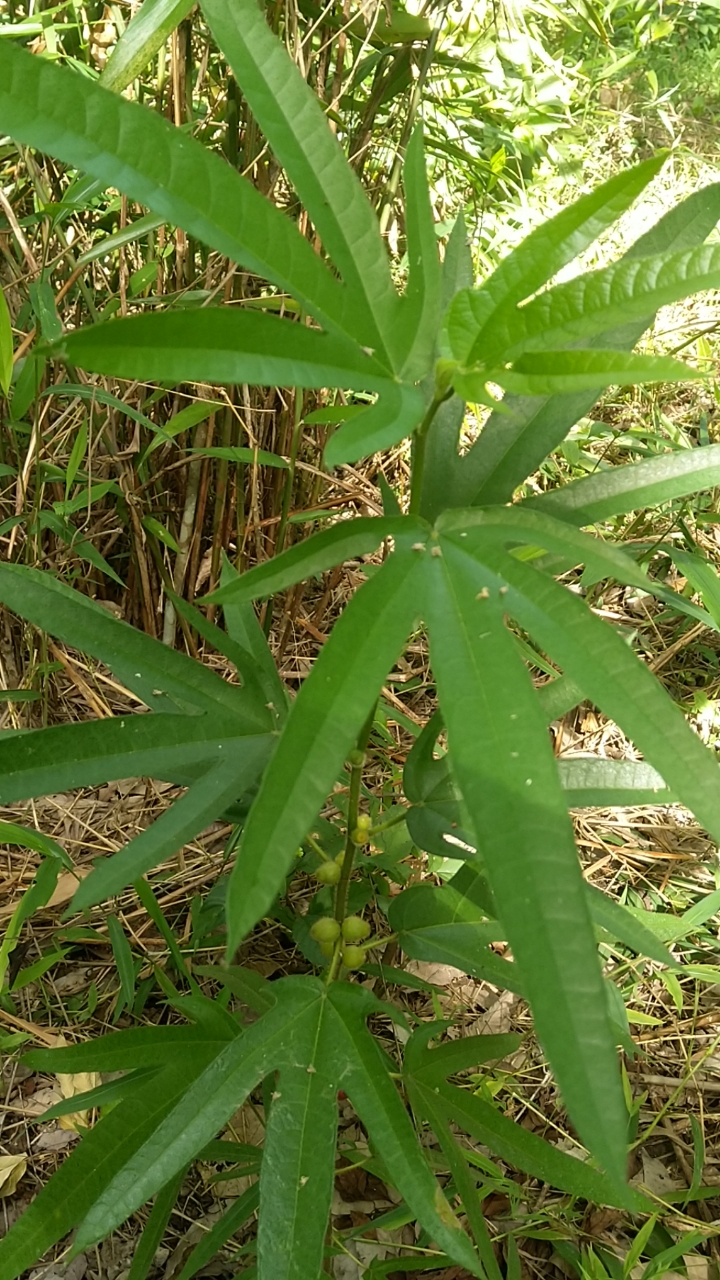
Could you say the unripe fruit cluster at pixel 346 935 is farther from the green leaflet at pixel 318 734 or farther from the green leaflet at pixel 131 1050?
the green leaflet at pixel 318 734

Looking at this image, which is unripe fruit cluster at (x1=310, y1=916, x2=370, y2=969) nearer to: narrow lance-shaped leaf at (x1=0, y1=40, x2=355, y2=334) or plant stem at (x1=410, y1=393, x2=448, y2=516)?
plant stem at (x1=410, y1=393, x2=448, y2=516)

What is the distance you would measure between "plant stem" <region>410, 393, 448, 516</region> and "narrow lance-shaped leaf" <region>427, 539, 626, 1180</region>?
0.10 metres

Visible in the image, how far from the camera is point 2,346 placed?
0.84m

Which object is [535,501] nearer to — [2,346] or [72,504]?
[2,346]

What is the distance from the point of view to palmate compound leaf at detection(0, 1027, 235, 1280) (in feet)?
2.24

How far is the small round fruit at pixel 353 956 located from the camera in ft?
2.37

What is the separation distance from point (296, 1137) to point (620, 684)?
390mm

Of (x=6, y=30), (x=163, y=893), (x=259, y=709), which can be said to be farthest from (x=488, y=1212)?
(x=6, y=30)

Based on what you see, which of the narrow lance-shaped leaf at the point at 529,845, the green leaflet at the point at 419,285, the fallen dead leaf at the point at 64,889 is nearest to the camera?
the narrow lance-shaped leaf at the point at 529,845

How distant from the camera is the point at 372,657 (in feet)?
1.53

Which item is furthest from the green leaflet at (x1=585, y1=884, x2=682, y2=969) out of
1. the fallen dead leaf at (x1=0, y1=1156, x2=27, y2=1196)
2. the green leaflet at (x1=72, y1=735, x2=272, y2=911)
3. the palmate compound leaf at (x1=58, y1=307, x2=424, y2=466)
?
the fallen dead leaf at (x1=0, y1=1156, x2=27, y2=1196)

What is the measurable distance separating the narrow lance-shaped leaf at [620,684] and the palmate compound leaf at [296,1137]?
12.6 inches

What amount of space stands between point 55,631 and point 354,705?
0.91 ft

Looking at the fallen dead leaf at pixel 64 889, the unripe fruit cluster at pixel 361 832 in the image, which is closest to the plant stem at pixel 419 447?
the unripe fruit cluster at pixel 361 832
